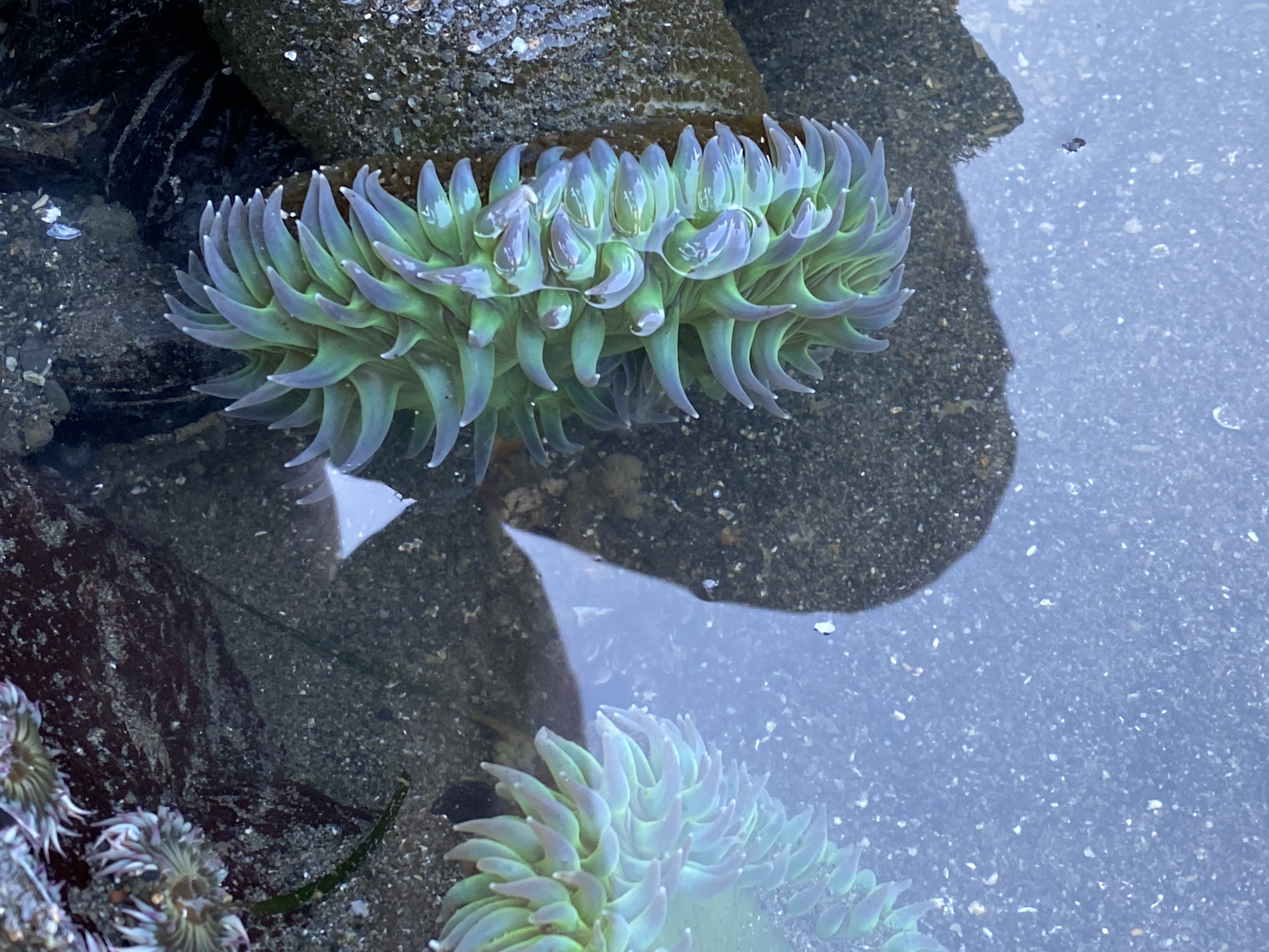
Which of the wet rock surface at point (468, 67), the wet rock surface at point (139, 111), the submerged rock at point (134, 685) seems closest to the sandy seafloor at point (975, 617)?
the submerged rock at point (134, 685)

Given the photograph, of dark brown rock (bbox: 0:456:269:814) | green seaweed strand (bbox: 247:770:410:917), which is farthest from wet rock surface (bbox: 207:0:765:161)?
green seaweed strand (bbox: 247:770:410:917)

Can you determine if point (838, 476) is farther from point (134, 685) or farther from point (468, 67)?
point (134, 685)

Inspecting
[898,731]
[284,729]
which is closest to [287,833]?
[284,729]

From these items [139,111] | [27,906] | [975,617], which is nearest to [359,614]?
[27,906]

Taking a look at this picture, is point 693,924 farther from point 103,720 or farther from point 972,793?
point 103,720

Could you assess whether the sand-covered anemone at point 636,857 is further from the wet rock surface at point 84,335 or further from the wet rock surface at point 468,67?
the wet rock surface at point 468,67
